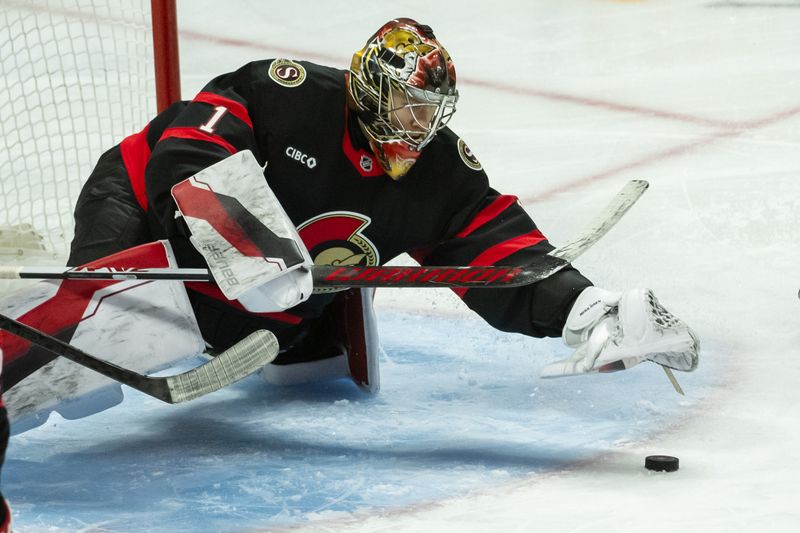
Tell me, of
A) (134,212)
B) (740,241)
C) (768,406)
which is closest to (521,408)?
(768,406)

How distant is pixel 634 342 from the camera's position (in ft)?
8.03

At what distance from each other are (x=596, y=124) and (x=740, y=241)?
4.10ft

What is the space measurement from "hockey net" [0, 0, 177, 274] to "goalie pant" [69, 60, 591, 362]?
0.89m

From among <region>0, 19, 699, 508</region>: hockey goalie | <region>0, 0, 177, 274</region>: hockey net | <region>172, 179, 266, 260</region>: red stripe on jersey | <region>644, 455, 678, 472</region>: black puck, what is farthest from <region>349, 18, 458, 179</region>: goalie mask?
<region>0, 0, 177, 274</region>: hockey net

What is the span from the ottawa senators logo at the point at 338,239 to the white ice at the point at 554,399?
0.33 m

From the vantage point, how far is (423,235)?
2934mm

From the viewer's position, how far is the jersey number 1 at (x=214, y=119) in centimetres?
267

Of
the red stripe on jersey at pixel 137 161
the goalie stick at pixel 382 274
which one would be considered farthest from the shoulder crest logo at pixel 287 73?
the goalie stick at pixel 382 274

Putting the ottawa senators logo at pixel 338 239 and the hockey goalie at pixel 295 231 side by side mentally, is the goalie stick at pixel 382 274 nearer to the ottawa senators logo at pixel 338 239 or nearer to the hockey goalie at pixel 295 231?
the hockey goalie at pixel 295 231

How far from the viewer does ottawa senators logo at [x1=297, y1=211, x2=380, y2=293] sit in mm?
2857

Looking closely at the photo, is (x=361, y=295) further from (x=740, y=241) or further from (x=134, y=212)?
(x=740, y=241)

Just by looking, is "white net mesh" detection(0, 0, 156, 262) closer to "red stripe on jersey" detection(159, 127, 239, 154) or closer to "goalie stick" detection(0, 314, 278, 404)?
"red stripe on jersey" detection(159, 127, 239, 154)

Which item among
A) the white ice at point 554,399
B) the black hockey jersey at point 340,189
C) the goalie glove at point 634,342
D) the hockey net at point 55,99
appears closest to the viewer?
the white ice at point 554,399

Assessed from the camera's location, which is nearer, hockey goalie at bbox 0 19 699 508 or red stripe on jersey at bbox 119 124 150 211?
hockey goalie at bbox 0 19 699 508
